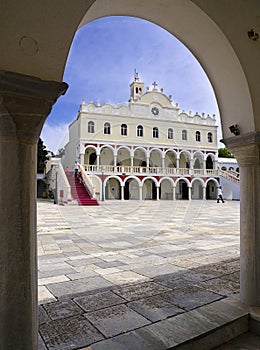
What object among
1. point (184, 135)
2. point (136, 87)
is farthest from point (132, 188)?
point (136, 87)

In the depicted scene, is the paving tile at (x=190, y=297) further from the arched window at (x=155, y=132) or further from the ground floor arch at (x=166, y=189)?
the arched window at (x=155, y=132)

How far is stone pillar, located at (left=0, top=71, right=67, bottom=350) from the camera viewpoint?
174cm

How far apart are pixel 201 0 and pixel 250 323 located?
310 cm

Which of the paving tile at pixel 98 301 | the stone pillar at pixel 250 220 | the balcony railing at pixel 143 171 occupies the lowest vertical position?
the paving tile at pixel 98 301

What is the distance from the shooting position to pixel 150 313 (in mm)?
2783

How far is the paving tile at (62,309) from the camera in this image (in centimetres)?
273

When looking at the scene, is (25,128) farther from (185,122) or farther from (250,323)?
(185,122)

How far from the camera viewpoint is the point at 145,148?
3048 cm

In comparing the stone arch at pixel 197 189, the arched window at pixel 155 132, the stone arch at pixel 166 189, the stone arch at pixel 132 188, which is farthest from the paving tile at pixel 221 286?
the stone arch at pixel 197 189

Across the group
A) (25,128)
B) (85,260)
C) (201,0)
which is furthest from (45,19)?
(85,260)

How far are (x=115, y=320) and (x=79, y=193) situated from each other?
19550 mm

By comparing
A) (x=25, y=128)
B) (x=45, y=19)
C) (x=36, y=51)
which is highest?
(x=45, y=19)

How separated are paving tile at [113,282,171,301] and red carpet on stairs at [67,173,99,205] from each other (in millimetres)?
16836

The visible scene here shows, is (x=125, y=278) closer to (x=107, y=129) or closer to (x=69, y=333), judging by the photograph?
(x=69, y=333)
